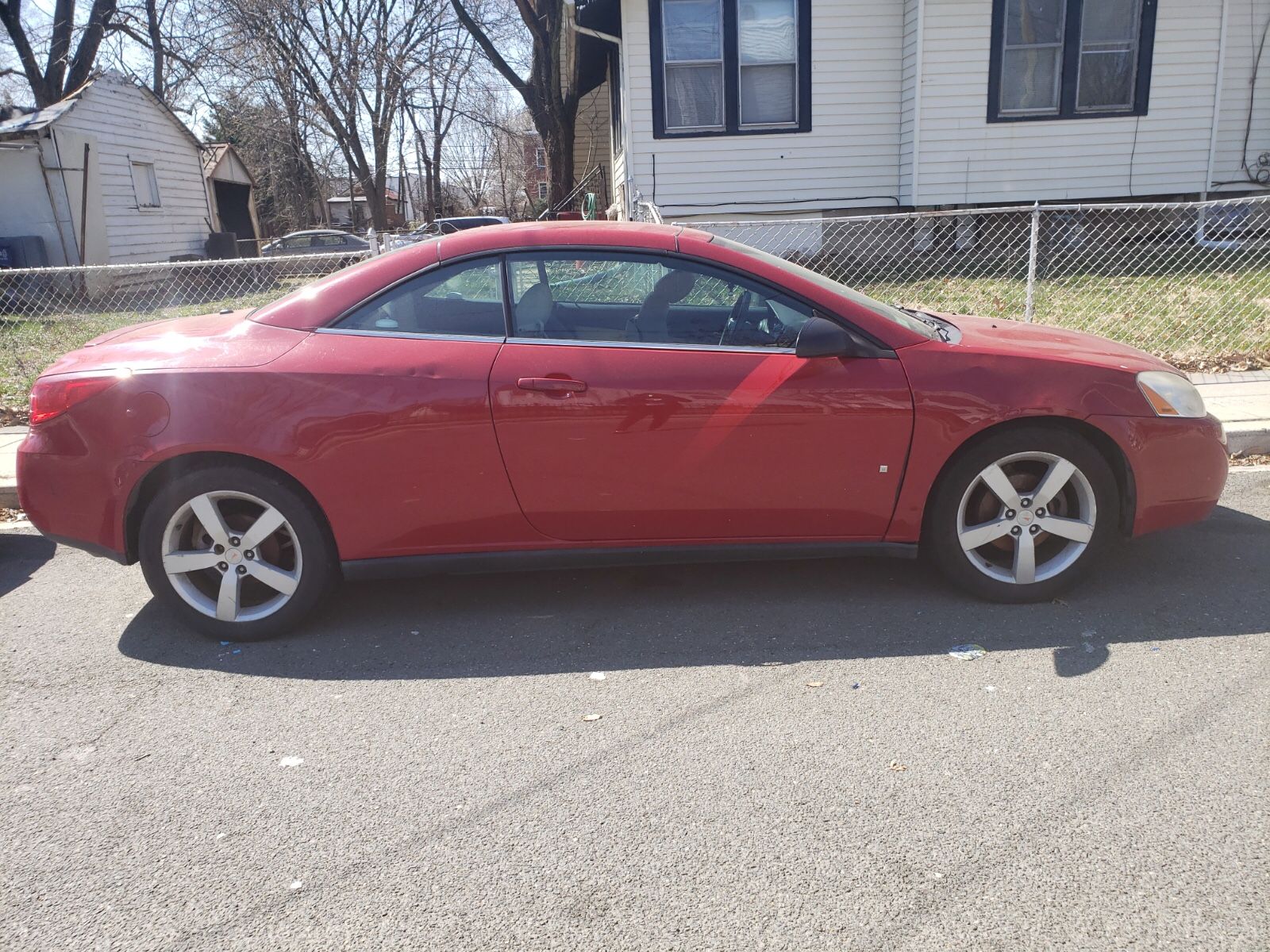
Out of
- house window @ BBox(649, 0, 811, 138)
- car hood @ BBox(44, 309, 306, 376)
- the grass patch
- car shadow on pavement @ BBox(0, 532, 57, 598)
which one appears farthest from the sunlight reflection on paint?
house window @ BBox(649, 0, 811, 138)

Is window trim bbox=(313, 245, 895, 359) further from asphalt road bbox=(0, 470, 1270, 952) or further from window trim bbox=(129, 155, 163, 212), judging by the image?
window trim bbox=(129, 155, 163, 212)

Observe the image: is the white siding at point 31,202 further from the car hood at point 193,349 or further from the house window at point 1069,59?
the car hood at point 193,349

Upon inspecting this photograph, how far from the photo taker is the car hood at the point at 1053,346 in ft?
12.6

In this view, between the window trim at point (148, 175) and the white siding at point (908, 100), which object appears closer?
the white siding at point (908, 100)

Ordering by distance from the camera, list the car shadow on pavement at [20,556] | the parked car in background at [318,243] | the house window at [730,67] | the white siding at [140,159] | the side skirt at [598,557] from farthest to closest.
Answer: the parked car in background at [318,243] → the white siding at [140,159] → the house window at [730,67] → the car shadow on pavement at [20,556] → the side skirt at [598,557]

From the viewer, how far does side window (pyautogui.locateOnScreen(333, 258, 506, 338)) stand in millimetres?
3754

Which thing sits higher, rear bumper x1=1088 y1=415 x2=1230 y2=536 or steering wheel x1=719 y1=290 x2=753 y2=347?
steering wheel x1=719 y1=290 x2=753 y2=347

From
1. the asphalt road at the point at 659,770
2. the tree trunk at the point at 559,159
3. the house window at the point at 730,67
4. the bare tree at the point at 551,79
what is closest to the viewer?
the asphalt road at the point at 659,770

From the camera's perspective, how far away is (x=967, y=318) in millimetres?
4562

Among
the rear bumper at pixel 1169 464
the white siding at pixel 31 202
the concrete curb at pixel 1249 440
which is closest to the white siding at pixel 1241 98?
the concrete curb at pixel 1249 440

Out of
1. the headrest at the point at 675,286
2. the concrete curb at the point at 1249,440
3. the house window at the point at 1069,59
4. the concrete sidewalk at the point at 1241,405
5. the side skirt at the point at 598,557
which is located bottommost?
the concrete curb at the point at 1249,440

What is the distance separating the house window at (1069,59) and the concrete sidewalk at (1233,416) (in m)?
7.45

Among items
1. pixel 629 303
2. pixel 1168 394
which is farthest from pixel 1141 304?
pixel 629 303

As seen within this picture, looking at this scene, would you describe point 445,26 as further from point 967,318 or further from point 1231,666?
point 1231,666
